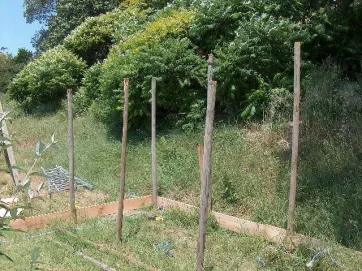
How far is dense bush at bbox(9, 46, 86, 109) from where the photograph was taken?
1605cm

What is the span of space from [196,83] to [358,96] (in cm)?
370

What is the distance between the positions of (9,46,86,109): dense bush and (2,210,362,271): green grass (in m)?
→ 10.3

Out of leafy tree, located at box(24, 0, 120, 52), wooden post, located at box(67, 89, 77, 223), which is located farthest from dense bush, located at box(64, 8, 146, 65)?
wooden post, located at box(67, 89, 77, 223)

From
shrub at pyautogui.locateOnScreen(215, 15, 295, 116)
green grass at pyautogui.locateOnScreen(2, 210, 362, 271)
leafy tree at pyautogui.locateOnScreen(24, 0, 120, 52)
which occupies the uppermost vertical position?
leafy tree at pyautogui.locateOnScreen(24, 0, 120, 52)

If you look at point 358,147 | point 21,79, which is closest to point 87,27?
point 21,79

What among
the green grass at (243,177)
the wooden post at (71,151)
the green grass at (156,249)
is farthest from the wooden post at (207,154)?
the wooden post at (71,151)

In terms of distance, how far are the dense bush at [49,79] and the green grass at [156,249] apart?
34.0 feet

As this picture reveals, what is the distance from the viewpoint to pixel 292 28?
29.2 ft

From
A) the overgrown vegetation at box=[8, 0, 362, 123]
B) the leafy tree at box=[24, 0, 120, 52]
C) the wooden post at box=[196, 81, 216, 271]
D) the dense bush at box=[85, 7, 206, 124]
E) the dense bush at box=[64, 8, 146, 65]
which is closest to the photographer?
the wooden post at box=[196, 81, 216, 271]

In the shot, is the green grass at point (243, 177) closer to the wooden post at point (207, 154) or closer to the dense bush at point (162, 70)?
the dense bush at point (162, 70)

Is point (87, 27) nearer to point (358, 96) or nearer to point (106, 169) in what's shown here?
point (106, 169)

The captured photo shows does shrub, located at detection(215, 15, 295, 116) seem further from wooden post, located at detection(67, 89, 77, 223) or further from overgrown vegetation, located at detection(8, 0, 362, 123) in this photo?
wooden post, located at detection(67, 89, 77, 223)

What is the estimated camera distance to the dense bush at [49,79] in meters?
16.0

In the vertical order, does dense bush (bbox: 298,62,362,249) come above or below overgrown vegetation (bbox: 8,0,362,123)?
below
